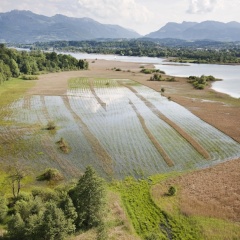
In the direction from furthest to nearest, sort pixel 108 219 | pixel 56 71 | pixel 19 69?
1. pixel 56 71
2. pixel 19 69
3. pixel 108 219

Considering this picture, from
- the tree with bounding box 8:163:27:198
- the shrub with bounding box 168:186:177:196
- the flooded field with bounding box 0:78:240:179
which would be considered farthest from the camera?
the flooded field with bounding box 0:78:240:179

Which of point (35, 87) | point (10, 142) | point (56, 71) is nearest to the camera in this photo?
point (10, 142)

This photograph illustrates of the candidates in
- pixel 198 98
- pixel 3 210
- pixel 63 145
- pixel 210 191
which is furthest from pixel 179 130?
pixel 3 210

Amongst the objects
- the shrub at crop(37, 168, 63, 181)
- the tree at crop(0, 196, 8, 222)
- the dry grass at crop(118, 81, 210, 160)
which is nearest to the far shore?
the dry grass at crop(118, 81, 210, 160)

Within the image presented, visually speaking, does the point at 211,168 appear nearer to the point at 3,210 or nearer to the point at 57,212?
the point at 57,212

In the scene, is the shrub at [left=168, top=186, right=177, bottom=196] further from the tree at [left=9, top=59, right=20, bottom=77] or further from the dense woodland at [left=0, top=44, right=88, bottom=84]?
the tree at [left=9, top=59, right=20, bottom=77]

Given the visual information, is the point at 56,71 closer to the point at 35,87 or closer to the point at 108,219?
the point at 35,87

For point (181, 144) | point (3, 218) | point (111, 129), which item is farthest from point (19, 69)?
point (3, 218)

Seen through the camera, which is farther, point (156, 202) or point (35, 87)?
point (35, 87)
